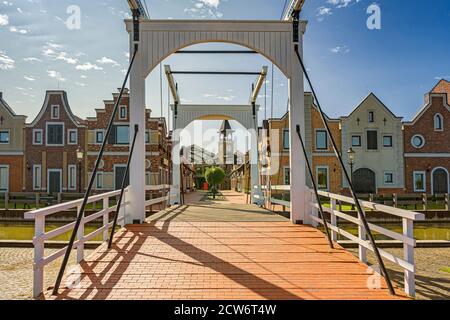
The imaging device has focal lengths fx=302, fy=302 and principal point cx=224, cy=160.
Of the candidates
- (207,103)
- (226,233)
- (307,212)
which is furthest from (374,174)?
(226,233)

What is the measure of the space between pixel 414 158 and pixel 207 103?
56.9 feet

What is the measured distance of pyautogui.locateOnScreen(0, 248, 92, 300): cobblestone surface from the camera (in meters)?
4.05

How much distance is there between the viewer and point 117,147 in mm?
21516

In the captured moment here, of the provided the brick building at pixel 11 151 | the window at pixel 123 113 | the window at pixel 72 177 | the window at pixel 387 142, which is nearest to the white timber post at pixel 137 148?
the window at pixel 123 113

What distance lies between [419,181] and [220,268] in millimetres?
23485

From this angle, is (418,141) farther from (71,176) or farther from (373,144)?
(71,176)

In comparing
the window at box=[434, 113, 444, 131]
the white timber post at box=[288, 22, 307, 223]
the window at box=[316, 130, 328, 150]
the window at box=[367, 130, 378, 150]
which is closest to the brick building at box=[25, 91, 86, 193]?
the window at box=[316, 130, 328, 150]

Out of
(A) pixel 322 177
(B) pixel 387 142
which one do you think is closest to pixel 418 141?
(B) pixel 387 142

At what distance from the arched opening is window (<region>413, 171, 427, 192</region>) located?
3.04 metres

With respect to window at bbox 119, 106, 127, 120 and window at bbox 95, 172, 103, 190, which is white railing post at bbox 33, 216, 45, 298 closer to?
window at bbox 95, 172, 103, 190

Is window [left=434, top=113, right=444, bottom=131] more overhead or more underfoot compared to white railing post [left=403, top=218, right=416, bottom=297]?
more overhead

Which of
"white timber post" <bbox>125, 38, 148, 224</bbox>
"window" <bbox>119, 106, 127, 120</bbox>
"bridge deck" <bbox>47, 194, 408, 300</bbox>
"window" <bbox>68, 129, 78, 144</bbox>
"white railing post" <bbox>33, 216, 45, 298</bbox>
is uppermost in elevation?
"window" <bbox>119, 106, 127, 120</bbox>

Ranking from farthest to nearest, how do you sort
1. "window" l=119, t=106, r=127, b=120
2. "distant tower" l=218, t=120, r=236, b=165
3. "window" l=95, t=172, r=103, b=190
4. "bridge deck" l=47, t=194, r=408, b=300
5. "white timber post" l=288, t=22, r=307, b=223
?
1. "distant tower" l=218, t=120, r=236, b=165
2. "window" l=119, t=106, r=127, b=120
3. "window" l=95, t=172, r=103, b=190
4. "white timber post" l=288, t=22, r=307, b=223
5. "bridge deck" l=47, t=194, r=408, b=300

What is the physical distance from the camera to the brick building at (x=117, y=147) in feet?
69.9
